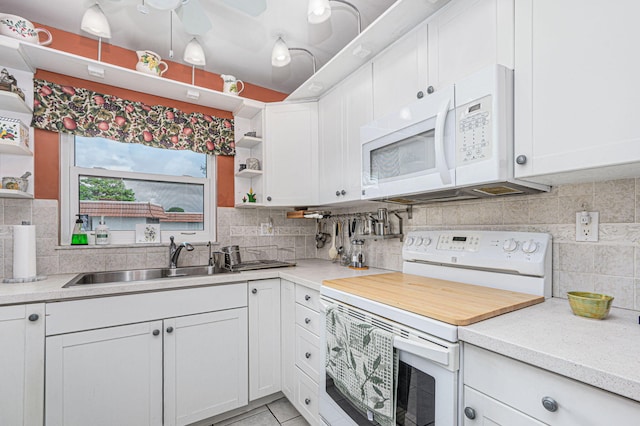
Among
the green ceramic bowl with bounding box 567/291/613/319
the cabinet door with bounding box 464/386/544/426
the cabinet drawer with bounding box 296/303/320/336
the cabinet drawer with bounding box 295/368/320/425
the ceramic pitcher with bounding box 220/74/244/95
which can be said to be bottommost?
the cabinet drawer with bounding box 295/368/320/425

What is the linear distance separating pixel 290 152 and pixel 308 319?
4.36 feet

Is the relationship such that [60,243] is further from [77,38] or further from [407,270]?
[407,270]

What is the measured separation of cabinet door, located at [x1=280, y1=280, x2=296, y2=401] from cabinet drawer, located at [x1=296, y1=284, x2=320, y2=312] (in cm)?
7

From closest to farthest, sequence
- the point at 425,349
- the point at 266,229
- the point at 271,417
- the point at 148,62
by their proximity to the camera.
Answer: the point at 425,349 → the point at 271,417 → the point at 148,62 → the point at 266,229

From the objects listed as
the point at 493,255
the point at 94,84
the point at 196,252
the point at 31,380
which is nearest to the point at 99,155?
the point at 94,84

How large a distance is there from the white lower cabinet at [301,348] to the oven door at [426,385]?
Answer: 1.76ft

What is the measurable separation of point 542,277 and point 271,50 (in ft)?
7.37

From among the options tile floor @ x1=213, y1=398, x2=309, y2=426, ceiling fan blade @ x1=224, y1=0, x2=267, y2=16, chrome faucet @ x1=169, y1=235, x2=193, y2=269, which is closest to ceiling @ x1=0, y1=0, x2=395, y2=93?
ceiling fan blade @ x1=224, y1=0, x2=267, y2=16

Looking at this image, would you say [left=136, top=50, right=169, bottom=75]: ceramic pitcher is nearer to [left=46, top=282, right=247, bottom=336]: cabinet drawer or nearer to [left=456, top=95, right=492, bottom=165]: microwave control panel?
[left=46, top=282, right=247, bottom=336]: cabinet drawer

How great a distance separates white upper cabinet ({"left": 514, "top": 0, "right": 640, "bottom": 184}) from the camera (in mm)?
870

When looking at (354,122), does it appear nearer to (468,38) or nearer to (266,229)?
(468,38)

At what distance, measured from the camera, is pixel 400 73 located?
5.39 feet

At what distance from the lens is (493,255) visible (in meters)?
1.42

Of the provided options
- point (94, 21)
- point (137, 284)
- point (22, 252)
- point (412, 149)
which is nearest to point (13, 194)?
point (22, 252)
